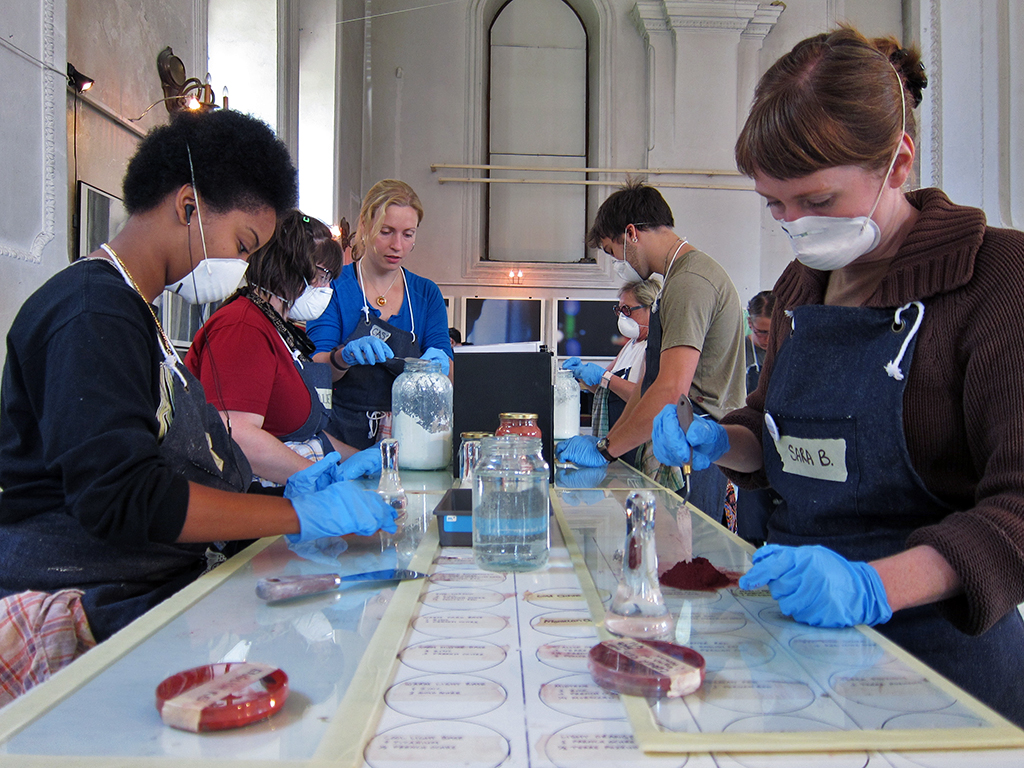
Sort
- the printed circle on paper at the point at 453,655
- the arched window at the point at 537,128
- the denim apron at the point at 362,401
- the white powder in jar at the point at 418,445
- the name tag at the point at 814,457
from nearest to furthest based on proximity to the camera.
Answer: the printed circle on paper at the point at 453,655 < the name tag at the point at 814,457 < the white powder in jar at the point at 418,445 < the denim apron at the point at 362,401 < the arched window at the point at 537,128

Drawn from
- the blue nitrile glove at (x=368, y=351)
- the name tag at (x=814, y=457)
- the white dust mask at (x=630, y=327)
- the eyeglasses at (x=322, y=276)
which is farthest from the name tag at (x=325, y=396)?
the white dust mask at (x=630, y=327)

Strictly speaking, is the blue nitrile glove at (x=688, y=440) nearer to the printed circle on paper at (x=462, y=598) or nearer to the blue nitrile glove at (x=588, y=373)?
the printed circle on paper at (x=462, y=598)

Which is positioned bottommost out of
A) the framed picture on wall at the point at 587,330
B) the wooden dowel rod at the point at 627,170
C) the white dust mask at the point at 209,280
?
the white dust mask at the point at 209,280

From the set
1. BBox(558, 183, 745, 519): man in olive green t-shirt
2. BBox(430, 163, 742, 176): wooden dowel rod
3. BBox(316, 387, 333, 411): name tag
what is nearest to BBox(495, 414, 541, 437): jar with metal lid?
BBox(558, 183, 745, 519): man in olive green t-shirt

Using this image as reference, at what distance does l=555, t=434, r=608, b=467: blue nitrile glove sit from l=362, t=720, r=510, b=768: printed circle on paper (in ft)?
5.17

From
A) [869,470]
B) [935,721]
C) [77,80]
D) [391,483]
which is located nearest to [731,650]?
[935,721]

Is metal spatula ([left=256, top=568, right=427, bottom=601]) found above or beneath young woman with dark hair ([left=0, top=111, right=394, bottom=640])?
beneath

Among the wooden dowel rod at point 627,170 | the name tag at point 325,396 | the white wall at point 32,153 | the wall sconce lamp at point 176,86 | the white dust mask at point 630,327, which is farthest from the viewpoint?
the wooden dowel rod at point 627,170

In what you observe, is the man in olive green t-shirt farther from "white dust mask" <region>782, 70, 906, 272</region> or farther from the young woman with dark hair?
the young woman with dark hair

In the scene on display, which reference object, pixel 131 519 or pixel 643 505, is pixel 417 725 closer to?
pixel 643 505

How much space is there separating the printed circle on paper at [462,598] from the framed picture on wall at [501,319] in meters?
6.97

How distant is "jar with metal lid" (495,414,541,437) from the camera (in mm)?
1620

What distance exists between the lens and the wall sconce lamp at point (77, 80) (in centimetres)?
265

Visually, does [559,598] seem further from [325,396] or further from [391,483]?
[325,396]
